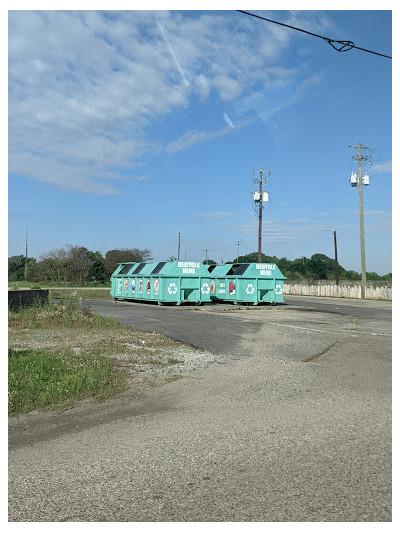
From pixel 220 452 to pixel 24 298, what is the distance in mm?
13495

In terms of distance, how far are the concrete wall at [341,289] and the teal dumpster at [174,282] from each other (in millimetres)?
16514

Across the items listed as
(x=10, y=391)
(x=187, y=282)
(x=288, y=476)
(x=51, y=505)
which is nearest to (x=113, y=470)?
(x=51, y=505)

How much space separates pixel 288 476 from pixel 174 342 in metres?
7.11

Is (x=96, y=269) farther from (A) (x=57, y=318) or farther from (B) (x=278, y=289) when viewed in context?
(A) (x=57, y=318)

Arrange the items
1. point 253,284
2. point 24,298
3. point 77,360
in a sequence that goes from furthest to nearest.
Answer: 1. point 253,284
2. point 24,298
3. point 77,360

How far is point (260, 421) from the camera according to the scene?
4.88 m

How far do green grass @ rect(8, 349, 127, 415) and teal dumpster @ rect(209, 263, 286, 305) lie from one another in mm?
17160

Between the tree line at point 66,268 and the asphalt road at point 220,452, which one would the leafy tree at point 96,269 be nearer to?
the tree line at point 66,268

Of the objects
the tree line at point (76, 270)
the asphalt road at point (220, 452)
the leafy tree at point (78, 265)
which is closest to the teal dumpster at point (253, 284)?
the asphalt road at point (220, 452)

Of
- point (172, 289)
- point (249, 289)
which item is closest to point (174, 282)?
point (172, 289)

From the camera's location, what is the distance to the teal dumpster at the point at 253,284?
24.6 metres

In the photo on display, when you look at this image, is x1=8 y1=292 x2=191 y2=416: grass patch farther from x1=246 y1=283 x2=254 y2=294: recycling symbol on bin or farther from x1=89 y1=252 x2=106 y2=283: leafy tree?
x1=89 y1=252 x2=106 y2=283: leafy tree

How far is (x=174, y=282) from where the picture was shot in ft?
76.5

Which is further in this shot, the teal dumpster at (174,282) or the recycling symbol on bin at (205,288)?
the recycling symbol on bin at (205,288)
